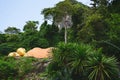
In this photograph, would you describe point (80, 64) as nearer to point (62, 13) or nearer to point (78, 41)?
point (78, 41)

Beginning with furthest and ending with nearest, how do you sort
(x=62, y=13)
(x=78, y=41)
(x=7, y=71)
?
1. (x=62, y=13)
2. (x=78, y=41)
3. (x=7, y=71)

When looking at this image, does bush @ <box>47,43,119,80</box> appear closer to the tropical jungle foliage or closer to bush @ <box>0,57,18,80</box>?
the tropical jungle foliage

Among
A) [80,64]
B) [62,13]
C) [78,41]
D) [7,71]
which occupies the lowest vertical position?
[7,71]

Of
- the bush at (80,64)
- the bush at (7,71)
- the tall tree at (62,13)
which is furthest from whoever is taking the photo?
the tall tree at (62,13)

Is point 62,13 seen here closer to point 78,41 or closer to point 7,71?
point 78,41

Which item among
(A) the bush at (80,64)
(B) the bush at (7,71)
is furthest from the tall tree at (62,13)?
(A) the bush at (80,64)

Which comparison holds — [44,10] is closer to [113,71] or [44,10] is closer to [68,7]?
[68,7]

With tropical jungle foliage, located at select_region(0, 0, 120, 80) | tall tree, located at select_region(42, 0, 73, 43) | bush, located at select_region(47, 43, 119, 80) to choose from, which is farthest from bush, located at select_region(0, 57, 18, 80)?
tall tree, located at select_region(42, 0, 73, 43)

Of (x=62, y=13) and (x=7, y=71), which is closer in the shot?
(x=7, y=71)

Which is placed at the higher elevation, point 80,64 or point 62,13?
point 62,13

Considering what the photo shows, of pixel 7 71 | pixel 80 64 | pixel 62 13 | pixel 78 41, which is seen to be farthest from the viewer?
pixel 62 13

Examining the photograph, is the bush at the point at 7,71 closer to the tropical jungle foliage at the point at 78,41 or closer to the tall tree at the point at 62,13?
the tropical jungle foliage at the point at 78,41

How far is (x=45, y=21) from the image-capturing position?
5791 centimetres

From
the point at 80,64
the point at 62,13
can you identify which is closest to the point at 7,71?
the point at 80,64
